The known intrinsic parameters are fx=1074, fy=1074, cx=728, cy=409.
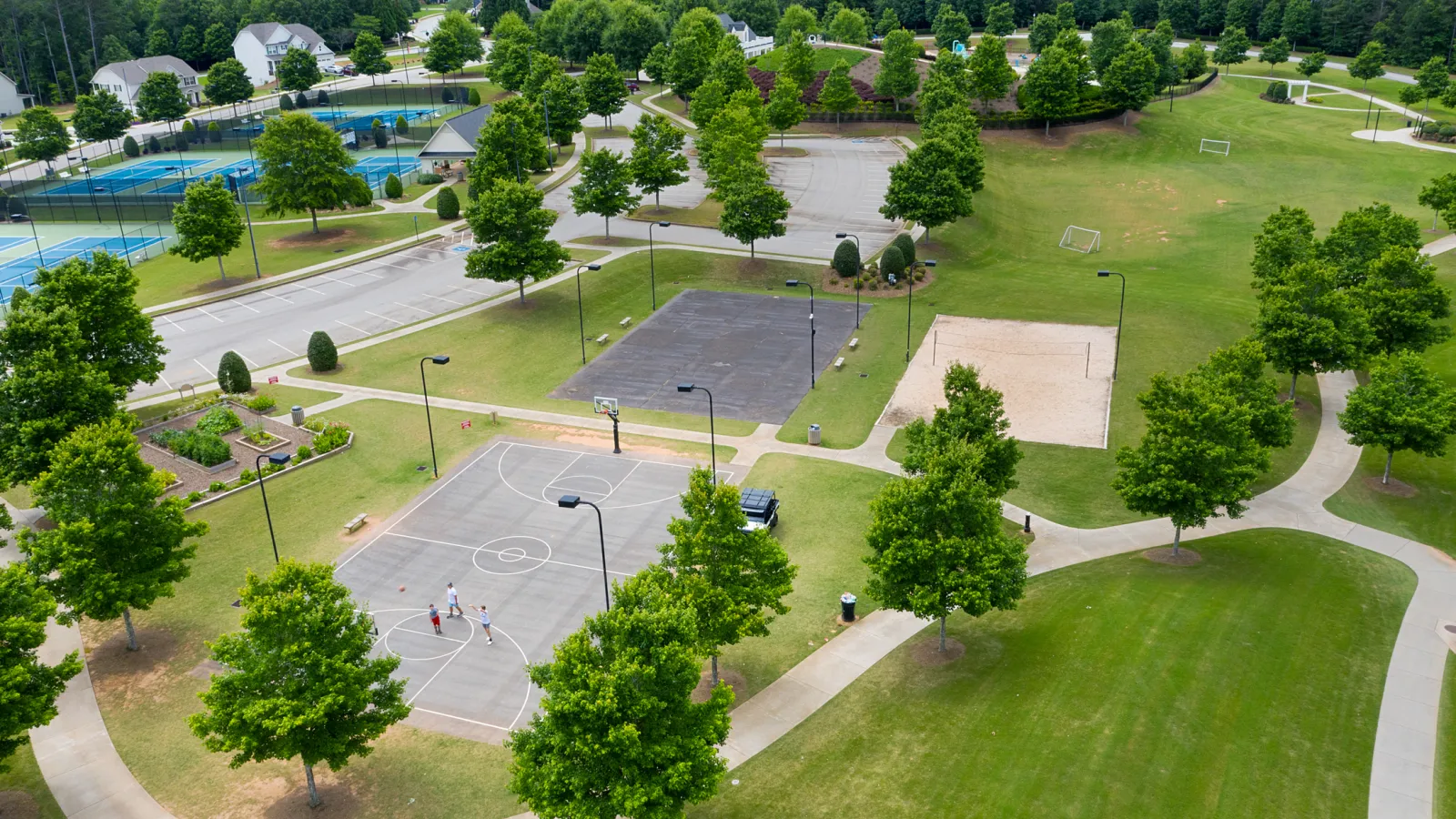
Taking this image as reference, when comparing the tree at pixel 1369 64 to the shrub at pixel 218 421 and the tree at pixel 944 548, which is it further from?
the shrub at pixel 218 421

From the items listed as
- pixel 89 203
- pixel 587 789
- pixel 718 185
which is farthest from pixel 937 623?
pixel 89 203

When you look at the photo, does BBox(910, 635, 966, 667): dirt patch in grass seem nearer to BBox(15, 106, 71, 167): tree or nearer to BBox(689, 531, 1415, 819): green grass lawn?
BBox(689, 531, 1415, 819): green grass lawn

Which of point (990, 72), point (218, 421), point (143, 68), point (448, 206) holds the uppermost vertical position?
point (143, 68)

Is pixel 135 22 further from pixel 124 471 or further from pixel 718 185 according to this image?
pixel 124 471

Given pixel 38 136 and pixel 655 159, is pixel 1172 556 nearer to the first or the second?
pixel 655 159

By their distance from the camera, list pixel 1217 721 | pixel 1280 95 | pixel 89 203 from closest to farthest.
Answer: pixel 1217 721, pixel 89 203, pixel 1280 95

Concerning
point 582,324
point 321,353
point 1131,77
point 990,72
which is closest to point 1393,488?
point 582,324
